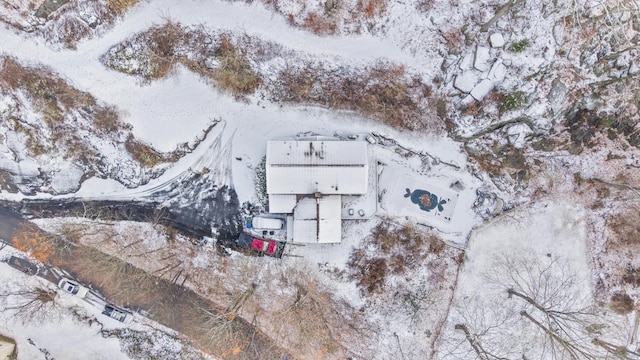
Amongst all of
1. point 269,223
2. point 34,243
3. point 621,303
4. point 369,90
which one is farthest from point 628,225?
point 34,243

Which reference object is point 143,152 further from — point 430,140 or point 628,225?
point 628,225

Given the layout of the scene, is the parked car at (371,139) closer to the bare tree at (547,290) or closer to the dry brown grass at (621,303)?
the bare tree at (547,290)

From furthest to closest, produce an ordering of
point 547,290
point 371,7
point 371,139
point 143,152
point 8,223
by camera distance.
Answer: point 8,223 < point 143,152 < point 547,290 < point 371,139 < point 371,7

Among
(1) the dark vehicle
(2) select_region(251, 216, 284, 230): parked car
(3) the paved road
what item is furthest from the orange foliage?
(2) select_region(251, 216, 284, 230): parked car

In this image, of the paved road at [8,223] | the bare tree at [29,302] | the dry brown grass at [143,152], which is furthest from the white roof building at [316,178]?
the paved road at [8,223]

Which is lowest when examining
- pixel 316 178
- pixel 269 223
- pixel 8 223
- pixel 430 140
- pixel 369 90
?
pixel 8 223

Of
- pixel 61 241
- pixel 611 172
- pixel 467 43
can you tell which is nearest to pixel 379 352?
pixel 611 172

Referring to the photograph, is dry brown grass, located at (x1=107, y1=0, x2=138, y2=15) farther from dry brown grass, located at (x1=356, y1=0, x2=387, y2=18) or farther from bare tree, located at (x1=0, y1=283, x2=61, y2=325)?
bare tree, located at (x1=0, y1=283, x2=61, y2=325)

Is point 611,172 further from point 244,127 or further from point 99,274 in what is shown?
point 99,274
